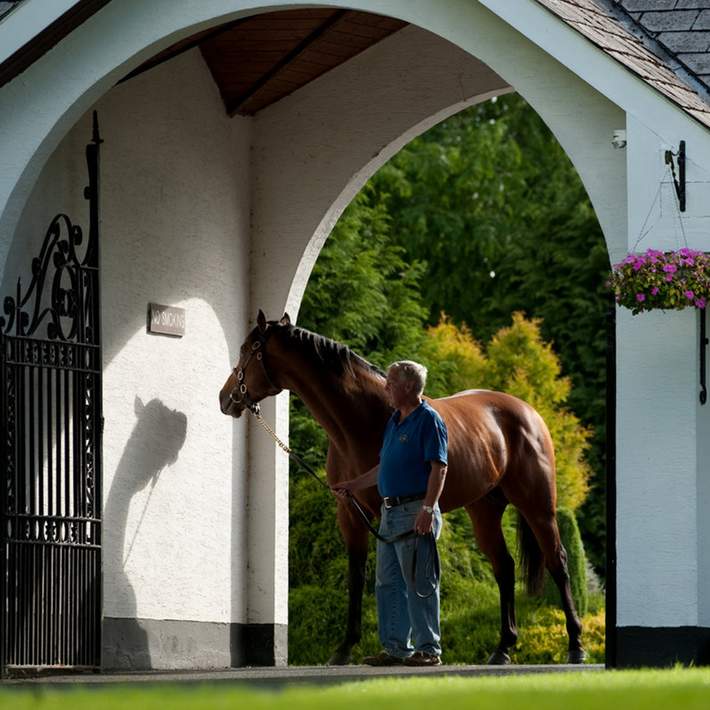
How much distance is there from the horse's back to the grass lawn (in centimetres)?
391

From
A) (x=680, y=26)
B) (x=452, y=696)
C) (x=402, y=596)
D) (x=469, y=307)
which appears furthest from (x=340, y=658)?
(x=469, y=307)

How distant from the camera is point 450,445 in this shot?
1194 centimetres

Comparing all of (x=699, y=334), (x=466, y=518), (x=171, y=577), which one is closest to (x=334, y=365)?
(x=171, y=577)

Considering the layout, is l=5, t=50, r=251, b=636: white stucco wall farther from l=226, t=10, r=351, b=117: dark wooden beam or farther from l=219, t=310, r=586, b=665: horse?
l=219, t=310, r=586, b=665: horse

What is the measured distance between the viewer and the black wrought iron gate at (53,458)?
10578 millimetres

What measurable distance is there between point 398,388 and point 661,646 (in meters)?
2.00

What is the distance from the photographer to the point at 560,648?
15.8m

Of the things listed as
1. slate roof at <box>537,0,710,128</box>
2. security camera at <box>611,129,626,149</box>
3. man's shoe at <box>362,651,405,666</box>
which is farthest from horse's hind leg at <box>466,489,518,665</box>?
security camera at <box>611,129,626,149</box>

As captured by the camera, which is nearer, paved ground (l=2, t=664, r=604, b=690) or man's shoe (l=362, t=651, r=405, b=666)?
paved ground (l=2, t=664, r=604, b=690)

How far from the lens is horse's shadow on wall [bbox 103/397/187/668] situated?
11875mm

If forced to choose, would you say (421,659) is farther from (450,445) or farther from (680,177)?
(680,177)

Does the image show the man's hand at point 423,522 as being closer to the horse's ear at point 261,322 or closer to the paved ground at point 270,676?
the paved ground at point 270,676

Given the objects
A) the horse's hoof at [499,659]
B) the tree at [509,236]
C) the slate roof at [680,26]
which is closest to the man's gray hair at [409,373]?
the slate roof at [680,26]

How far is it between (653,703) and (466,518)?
469 inches
